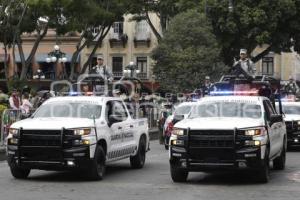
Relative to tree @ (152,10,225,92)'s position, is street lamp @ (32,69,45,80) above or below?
below

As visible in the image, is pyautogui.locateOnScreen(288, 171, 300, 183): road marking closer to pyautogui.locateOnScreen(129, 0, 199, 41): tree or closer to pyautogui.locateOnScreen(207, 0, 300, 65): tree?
pyautogui.locateOnScreen(207, 0, 300, 65): tree

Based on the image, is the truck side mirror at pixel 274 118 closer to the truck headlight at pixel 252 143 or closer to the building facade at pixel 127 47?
the truck headlight at pixel 252 143

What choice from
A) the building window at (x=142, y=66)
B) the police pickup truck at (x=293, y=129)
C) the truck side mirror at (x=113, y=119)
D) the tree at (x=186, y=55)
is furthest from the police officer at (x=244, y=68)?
the building window at (x=142, y=66)

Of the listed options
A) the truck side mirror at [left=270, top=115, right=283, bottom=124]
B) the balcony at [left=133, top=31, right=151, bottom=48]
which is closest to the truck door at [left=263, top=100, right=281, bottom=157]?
the truck side mirror at [left=270, top=115, right=283, bottom=124]

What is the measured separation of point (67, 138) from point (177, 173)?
222cm

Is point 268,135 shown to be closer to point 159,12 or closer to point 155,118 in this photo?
point 155,118

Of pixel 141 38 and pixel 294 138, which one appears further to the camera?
pixel 141 38

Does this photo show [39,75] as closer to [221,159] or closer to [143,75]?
[143,75]

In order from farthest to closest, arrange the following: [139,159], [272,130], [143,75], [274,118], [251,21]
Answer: [143,75], [251,21], [139,159], [274,118], [272,130]

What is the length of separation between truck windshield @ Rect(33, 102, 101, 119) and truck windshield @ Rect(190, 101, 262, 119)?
2.06 metres

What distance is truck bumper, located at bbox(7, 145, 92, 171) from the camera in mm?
12820

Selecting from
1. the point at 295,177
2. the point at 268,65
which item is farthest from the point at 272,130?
the point at 268,65

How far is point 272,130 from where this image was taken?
1393cm

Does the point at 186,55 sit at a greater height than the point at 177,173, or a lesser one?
greater
